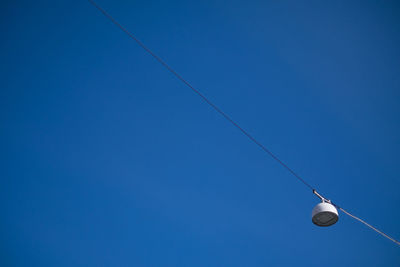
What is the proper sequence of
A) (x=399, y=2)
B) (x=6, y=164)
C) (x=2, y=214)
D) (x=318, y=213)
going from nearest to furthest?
(x=318, y=213) → (x=399, y=2) → (x=6, y=164) → (x=2, y=214)

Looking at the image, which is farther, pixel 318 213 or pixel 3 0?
pixel 3 0

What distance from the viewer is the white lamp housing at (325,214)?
3982mm

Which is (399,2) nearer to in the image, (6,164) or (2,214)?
(6,164)

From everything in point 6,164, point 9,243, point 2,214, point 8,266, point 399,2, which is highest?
point 399,2

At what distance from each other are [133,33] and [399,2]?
6024 millimetres

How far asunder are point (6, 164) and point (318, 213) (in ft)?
24.5

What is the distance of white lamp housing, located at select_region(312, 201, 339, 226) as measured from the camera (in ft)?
13.1

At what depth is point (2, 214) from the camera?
24.4 feet

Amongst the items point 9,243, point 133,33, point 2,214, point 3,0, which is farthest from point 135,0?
point 9,243

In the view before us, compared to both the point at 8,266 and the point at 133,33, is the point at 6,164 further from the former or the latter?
the point at 133,33

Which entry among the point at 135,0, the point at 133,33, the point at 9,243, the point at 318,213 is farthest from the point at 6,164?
the point at 318,213

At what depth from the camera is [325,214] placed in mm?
4027

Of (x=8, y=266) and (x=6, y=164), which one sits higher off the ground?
(x=6, y=164)

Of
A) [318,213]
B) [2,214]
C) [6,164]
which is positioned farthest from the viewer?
[2,214]
